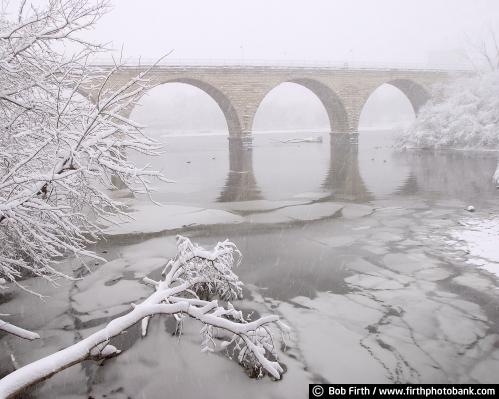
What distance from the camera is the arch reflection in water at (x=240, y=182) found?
14.3 meters

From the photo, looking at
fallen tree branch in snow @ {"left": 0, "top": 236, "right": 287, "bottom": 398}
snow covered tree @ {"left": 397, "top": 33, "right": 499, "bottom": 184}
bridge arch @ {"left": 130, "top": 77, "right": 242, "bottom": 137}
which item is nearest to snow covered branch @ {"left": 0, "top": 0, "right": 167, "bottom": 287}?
fallen tree branch in snow @ {"left": 0, "top": 236, "right": 287, "bottom": 398}

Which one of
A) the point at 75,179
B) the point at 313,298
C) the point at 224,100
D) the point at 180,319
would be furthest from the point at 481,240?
the point at 224,100

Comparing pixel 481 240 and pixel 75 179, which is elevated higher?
pixel 75 179

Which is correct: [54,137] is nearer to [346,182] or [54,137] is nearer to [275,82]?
[346,182]

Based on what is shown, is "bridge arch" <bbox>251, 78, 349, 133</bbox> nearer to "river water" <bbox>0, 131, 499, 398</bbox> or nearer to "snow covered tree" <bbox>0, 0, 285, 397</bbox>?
"river water" <bbox>0, 131, 499, 398</bbox>

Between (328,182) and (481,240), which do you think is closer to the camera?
(481,240)

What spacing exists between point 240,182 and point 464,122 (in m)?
21.2

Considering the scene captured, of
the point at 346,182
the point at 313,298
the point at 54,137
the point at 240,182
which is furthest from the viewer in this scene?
the point at 240,182

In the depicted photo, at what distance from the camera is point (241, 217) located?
11133mm

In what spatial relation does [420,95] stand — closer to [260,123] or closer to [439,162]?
[439,162]

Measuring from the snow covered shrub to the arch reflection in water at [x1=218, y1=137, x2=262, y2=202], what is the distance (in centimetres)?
1420

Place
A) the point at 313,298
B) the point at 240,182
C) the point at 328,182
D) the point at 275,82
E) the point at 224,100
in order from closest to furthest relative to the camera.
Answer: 1. the point at 313,298
2. the point at 328,182
3. the point at 240,182
4. the point at 224,100
5. the point at 275,82

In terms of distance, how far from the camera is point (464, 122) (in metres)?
30.3

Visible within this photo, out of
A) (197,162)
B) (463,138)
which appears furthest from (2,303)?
(463,138)
